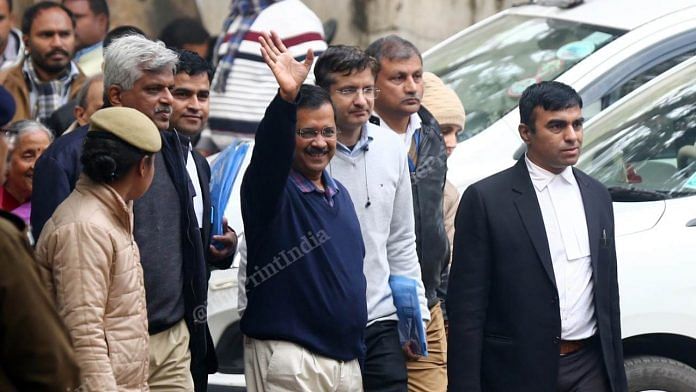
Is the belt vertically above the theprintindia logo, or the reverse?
the theprintindia logo

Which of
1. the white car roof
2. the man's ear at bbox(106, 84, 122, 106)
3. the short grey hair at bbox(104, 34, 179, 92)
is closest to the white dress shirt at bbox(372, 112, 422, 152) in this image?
the short grey hair at bbox(104, 34, 179, 92)

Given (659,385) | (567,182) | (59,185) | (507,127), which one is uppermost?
(59,185)

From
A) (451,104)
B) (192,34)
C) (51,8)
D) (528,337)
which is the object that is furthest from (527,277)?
(192,34)

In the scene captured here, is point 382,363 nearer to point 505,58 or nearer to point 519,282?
point 519,282

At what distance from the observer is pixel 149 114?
18.1 ft

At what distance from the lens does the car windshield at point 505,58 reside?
8.30 metres

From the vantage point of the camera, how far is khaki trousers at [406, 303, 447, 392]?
20.3ft

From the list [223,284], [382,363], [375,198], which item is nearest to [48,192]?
[375,198]

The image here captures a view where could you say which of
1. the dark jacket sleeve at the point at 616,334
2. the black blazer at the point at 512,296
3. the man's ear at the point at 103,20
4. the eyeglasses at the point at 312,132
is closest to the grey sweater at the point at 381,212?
the black blazer at the point at 512,296

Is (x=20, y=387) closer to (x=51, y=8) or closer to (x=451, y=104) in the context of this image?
(x=451, y=104)

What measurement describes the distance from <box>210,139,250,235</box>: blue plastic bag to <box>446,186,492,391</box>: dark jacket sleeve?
97cm

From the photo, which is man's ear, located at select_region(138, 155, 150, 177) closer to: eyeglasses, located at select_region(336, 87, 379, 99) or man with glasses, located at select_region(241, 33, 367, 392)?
man with glasses, located at select_region(241, 33, 367, 392)

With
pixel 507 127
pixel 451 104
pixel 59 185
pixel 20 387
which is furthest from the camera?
pixel 507 127

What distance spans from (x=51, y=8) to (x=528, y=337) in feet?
14.3
